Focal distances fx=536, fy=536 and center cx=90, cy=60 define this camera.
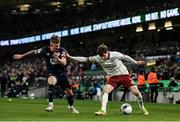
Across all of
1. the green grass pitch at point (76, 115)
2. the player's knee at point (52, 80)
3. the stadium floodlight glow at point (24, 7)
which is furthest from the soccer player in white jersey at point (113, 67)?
the stadium floodlight glow at point (24, 7)

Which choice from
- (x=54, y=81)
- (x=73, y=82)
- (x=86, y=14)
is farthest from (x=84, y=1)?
(x=54, y=81)

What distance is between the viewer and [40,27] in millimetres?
69750

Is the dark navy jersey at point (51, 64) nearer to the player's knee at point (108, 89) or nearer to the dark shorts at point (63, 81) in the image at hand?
the dark shorts at point (63, 81)

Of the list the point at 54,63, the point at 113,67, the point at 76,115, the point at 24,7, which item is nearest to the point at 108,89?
the point at 113,67

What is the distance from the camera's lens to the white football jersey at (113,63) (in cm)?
1496

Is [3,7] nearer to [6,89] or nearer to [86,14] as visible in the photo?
[86,14]

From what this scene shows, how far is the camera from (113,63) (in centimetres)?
1499

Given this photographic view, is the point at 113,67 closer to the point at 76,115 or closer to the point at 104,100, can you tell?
the point at 104,100

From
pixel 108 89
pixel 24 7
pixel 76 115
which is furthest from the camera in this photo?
pixel 24 7

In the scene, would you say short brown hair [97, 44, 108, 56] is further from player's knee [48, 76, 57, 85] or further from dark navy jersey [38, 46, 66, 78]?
player's knee [48, 76, 57, 85]

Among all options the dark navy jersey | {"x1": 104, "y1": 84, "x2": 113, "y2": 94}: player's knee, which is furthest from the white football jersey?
the dark navy jersey

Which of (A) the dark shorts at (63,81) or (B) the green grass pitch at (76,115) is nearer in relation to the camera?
(B) the green grass pitch at (76,115)

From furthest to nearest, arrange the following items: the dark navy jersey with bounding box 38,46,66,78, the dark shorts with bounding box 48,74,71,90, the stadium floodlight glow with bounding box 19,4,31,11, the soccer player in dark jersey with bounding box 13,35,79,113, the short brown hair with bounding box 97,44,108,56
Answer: the stadium floodlight glow with bounding box 19,4,31,11
the dark shorts with bounding box 48,74,71,90
the dark navy jersey with bounding box 38,46,66,78
the soccer player in dark jersey with bounding box 13,35,79,113
the short brown hair with bounding box 97,44,108,56

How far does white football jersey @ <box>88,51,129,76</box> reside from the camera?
1496 cm
